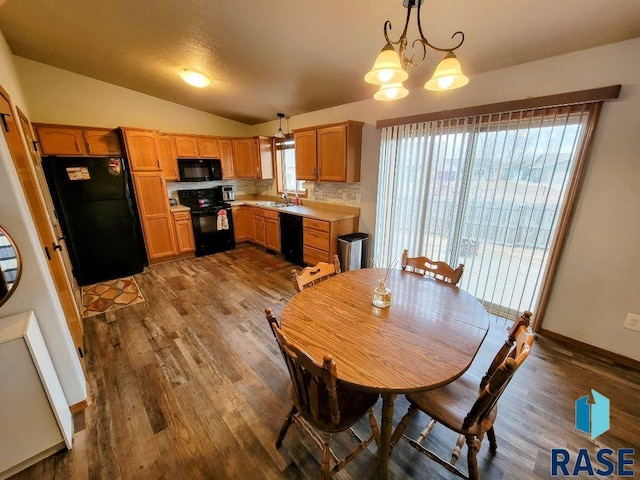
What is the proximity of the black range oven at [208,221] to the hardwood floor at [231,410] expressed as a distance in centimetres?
192

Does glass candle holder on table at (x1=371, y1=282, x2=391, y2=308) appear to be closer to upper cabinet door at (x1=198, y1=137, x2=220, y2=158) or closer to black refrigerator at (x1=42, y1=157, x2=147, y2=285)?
black refrigerator at (x1=42, y1=157, x2=147, y2=285)

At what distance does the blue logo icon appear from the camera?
5.02ft

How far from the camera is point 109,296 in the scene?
3.11m

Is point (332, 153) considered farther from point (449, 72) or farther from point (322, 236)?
point (449, 72)

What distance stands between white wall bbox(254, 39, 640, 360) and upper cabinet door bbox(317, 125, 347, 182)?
1.12 m

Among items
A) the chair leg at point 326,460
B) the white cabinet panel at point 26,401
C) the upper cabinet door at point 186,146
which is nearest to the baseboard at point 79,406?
the white cabinet panel at point 26,401

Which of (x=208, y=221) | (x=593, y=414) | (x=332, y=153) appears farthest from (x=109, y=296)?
(x=593, y=414)

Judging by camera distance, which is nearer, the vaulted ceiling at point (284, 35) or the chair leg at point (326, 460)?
the chair leg at point (326, 460)

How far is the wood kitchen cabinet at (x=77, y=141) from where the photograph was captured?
3.21m

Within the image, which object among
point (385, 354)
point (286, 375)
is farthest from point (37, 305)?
point (385, 354)

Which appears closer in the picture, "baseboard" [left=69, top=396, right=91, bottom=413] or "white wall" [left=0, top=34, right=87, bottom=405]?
"white wall" [left=0, top=34, right=87, bottom=405]

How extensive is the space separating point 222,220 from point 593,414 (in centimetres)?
485

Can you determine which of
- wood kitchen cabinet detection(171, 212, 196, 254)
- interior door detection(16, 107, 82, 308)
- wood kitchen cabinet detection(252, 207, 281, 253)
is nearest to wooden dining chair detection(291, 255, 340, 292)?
interior door detection(16, 107, 82, 308)

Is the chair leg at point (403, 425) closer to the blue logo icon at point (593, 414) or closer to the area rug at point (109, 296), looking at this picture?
the blue logo icon at point (593, 414)
